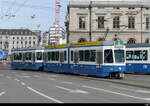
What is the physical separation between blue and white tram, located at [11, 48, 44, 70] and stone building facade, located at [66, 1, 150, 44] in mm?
29045

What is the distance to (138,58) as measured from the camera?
40844 mm

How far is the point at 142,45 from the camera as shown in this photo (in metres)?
40.7

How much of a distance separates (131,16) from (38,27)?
96.0 feet

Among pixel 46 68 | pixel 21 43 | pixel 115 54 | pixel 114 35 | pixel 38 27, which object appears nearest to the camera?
pixel 115 54

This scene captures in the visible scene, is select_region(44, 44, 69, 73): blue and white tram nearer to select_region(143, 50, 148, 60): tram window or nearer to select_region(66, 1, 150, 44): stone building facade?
select_region(143, 50, 148, 60): tram window

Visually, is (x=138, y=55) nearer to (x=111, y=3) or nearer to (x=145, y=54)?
(x=145, y=54)

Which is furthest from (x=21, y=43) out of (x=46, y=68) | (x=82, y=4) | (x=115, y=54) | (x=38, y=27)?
(x=115, y=54)

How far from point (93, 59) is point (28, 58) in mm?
20330

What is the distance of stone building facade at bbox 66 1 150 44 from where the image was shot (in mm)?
85562

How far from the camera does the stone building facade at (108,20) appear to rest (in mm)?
85562

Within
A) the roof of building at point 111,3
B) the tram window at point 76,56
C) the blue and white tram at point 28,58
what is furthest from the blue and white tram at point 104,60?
the roof of building at point 111,3

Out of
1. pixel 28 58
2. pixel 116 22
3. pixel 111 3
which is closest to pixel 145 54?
pixel 28 58

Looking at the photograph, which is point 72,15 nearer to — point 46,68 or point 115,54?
point 46,68

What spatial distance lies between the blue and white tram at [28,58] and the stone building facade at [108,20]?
2904 cm
